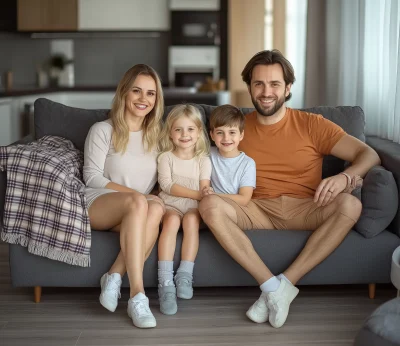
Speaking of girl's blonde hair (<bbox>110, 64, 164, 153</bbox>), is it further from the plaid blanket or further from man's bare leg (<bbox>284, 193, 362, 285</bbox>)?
man's bare leg (<bbox>284, 193, 362, 285</bbox>)

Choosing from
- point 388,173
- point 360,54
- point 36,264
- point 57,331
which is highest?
point 360,54

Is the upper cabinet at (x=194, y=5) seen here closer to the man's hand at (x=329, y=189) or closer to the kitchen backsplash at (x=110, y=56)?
the kitchen backsplash at (x=110, y=56)

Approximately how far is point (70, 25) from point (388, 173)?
5.99 m

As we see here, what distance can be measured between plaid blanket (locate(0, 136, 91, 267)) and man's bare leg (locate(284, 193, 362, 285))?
3.04 ft

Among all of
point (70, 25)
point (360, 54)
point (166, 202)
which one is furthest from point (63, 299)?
point (70, 25)

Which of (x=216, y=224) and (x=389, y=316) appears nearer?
(x=389, y=316)

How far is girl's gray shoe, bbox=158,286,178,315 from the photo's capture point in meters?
3.03

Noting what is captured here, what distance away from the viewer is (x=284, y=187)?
337cm

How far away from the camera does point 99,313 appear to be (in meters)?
3.08

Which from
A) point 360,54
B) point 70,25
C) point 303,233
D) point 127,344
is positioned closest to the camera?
point 127,344

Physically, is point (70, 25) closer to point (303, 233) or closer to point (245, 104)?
point (245, 104)

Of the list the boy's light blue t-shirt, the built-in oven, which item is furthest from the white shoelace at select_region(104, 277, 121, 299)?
the built-in oven

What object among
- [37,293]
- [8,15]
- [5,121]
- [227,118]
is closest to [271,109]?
[227,118]

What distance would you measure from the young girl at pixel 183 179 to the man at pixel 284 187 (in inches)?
5.6
